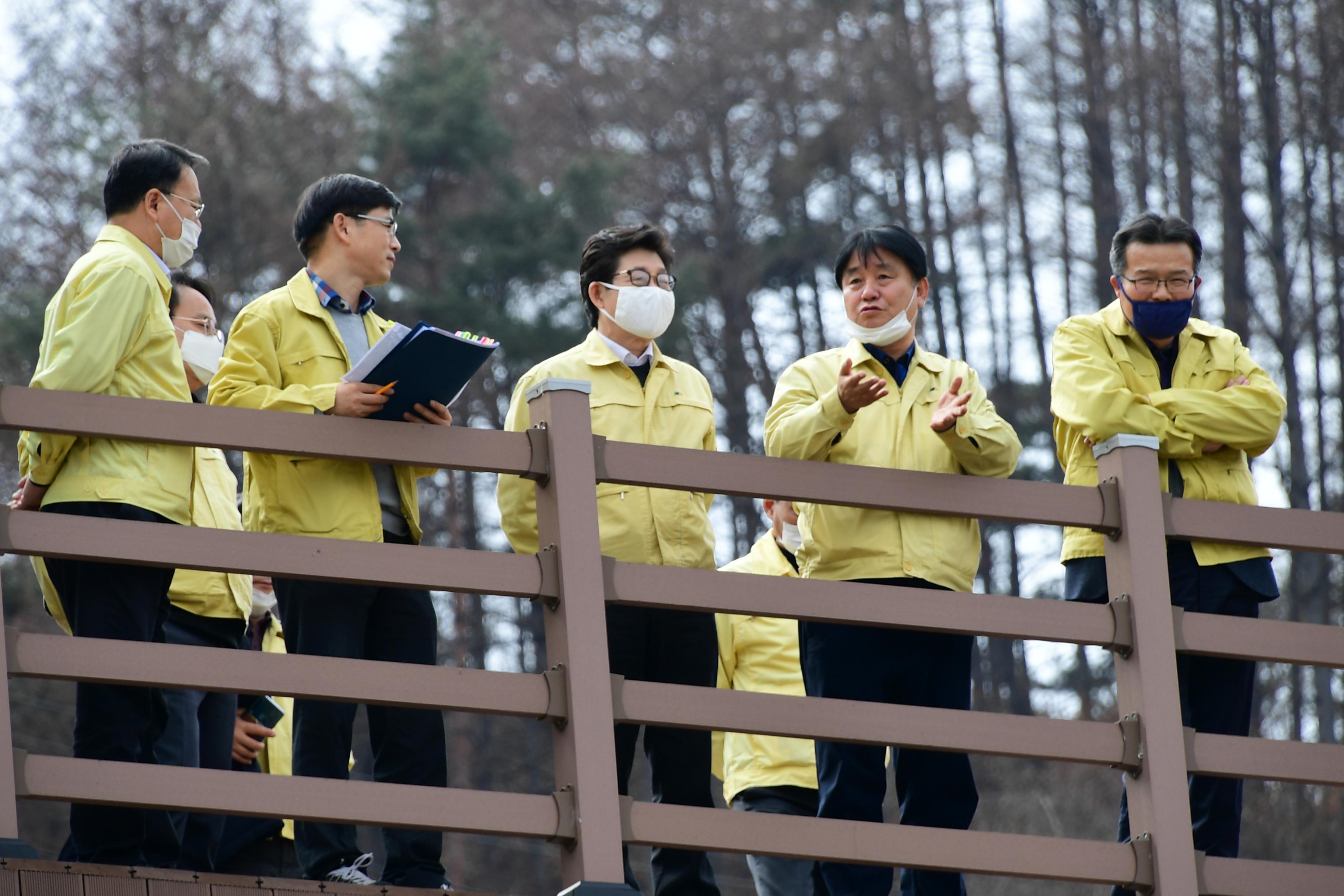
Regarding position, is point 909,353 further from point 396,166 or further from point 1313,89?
point 1313,89

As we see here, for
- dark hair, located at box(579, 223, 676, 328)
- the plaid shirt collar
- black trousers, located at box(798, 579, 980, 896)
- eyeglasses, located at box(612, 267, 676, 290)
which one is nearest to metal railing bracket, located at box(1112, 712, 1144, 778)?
black trousers, located at box(798, 579, 980, 896)

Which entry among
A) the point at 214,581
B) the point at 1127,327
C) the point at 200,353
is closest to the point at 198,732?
the point at 214,581

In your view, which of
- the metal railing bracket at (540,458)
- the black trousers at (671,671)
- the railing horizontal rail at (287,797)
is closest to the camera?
the railing horizontal rail at (287,797)

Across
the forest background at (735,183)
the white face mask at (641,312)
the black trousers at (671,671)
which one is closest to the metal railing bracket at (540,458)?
the black trousers at (671,671)

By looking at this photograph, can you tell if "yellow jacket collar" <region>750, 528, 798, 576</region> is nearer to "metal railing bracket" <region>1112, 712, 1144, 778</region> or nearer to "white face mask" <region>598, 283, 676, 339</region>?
"white face mask" <region>598, 283, 676, 339</region>

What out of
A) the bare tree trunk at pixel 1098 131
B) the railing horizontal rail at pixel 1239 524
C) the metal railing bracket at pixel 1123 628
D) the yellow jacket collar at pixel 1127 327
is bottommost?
the metal railing bracket at pixel 1123 628

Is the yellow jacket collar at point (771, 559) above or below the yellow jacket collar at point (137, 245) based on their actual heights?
below

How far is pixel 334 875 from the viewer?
4305 mm

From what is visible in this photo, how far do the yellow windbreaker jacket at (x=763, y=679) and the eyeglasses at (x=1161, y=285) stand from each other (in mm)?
1493

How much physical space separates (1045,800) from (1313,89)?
9.43 m

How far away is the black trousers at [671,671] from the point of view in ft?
15.4

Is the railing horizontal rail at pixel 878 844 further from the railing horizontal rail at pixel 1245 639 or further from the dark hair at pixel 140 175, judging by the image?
the dark hair at pixel 140 175

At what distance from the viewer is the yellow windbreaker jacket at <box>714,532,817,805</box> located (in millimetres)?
5742

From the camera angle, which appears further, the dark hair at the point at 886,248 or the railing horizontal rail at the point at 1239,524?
the dark hair at the point at 886,248
